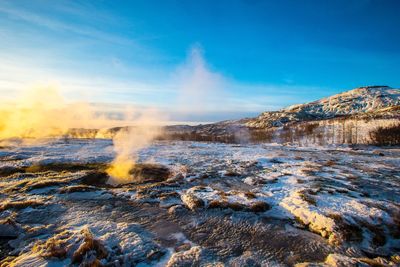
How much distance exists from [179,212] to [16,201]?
10338 mm

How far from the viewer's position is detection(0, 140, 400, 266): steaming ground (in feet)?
30.1

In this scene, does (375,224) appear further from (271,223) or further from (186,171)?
(186,171)

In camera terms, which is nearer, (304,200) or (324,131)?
(304,200)

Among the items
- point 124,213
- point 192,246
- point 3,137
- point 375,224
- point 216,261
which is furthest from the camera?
point 3,137

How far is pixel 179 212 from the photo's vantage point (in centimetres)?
1372

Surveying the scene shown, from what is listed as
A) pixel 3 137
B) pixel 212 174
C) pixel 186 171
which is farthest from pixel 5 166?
pixel 3 137

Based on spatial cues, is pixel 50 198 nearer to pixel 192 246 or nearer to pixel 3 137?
pixel 192 246

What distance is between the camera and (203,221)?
41.2ft

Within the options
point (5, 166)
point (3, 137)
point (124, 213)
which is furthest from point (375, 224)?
point (3, 137)

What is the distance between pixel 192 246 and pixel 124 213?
532 cm

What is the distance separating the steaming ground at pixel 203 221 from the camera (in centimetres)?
916

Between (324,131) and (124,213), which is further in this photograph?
(324,131)

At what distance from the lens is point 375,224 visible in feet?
38.5

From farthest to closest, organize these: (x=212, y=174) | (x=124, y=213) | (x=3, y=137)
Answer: (x=3, y=137)
(x=212, y=174)
(x=124, y=213)
